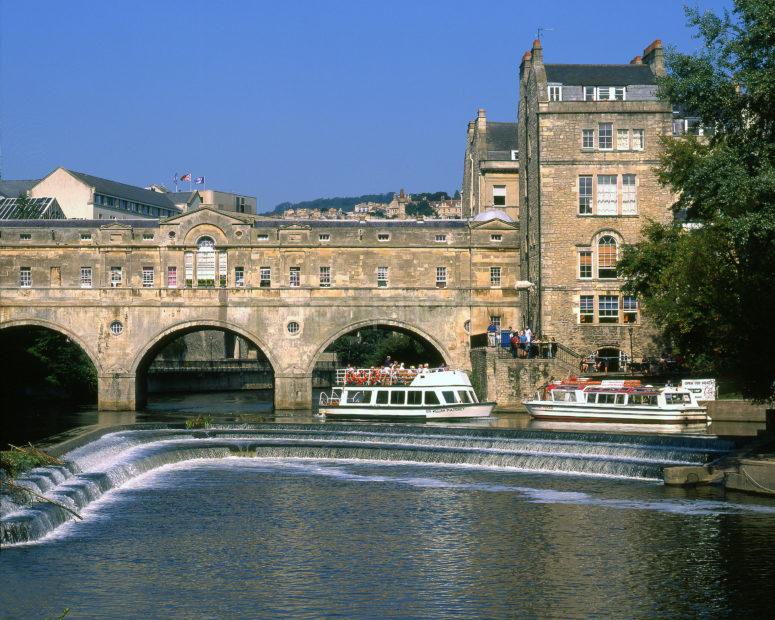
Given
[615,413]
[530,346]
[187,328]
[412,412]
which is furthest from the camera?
[187,328]

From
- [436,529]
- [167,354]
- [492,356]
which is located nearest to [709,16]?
[436,529]

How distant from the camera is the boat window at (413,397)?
172 feet

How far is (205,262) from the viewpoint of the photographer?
6353 centimetres

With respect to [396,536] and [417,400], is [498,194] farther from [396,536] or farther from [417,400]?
[396,536]

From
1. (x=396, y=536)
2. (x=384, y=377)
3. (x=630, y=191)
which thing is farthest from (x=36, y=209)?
(x=396, y=536)

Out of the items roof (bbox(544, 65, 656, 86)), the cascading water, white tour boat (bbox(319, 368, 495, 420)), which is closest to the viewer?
the cascading water

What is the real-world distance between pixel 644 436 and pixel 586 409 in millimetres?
9567

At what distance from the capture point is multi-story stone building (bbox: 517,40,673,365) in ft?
191

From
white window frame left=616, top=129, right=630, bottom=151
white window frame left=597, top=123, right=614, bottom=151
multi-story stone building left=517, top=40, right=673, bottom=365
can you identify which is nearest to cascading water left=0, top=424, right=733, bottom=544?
multi-story stone building left=517, top=40, right=673, bottom=365

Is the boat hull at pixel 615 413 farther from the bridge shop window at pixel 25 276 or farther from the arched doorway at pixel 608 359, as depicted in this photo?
the bridge shop window at pixel 25 276

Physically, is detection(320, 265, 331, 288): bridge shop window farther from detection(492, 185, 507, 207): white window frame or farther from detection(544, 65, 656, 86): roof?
detection(492, 185, 507, 207): white window frame

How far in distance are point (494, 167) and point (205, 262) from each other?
2200cm

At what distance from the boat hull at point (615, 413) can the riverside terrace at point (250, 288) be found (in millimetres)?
13215

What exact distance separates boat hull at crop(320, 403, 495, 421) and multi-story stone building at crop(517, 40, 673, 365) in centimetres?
830
